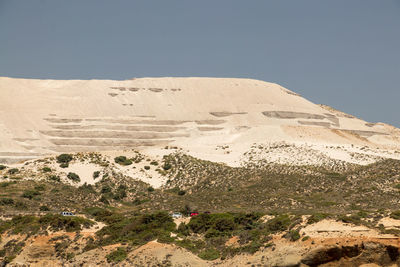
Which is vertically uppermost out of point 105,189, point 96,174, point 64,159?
point 64,159

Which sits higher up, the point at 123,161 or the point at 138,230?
the point at 123,161

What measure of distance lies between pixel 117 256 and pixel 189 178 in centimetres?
3425

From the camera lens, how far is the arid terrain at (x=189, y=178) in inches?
1233

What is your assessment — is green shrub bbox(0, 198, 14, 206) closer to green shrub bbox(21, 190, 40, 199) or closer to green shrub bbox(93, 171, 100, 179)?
green shrub bbox(21, 190, 40, 199)

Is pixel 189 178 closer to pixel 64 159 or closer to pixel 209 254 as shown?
pixel 64 159

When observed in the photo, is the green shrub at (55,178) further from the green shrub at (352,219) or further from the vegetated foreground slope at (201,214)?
the green shrub at (352,219)

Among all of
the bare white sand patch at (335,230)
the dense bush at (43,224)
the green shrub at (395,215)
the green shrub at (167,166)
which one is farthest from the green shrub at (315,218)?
the green shrub at (167,166)

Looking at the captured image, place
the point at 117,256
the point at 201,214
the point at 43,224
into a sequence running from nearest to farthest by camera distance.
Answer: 1. the point at 117,256
2. the point at 43,224
3. the point at 201,214

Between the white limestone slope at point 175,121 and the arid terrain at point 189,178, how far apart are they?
0.34 m

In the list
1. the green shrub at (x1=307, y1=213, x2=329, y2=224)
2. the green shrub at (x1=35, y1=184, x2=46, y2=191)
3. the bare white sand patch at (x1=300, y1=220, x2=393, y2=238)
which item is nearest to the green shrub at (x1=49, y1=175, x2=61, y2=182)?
the green shrub at (x1=35, y1=184, x2=46, y2=191)

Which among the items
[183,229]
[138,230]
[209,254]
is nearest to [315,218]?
[209,254]

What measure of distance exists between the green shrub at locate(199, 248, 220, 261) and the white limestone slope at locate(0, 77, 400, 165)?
134 feet

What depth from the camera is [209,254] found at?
32.2 meters

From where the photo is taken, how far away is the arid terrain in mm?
31312
